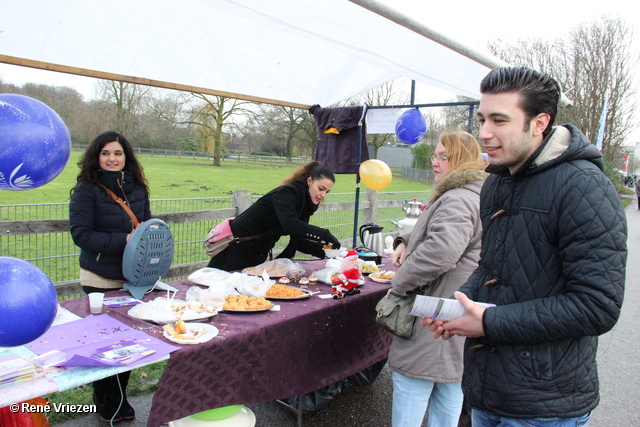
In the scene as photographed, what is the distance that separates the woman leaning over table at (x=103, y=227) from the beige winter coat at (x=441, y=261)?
1827mm

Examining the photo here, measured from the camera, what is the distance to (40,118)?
1623mm

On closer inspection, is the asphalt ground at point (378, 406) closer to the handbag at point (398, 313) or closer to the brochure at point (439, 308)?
the handbag at point (398, 313)

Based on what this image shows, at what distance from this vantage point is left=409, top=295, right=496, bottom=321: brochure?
4.45 ft

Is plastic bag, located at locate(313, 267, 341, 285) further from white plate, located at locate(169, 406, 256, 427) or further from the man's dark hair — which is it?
the man's dark hair

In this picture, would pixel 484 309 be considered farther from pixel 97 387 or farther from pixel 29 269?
pixel 97 387

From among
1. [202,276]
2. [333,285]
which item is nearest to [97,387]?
[202,276]

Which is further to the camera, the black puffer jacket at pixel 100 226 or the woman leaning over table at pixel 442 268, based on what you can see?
the black puffer jacket at pixel 100 226

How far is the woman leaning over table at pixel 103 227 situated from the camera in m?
2.76

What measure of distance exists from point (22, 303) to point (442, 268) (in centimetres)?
171

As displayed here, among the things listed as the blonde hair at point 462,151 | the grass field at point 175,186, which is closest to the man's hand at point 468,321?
the blonde hair at point 462,151

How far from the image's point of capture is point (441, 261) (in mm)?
2072

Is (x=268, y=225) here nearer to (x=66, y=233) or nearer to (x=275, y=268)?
(x=275, y=268)

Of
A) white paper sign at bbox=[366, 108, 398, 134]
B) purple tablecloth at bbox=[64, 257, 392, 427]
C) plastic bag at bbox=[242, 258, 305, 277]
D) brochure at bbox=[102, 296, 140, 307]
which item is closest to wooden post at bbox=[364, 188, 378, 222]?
white paper sign at bbox=[366, 108, 398, 134]

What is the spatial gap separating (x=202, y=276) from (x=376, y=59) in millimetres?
2441
